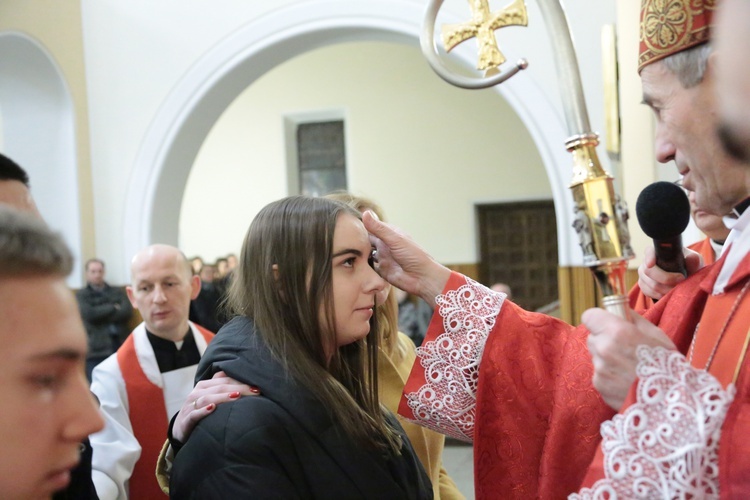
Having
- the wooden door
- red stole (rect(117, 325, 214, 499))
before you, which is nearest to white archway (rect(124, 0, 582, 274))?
red stole (rect(117, 325, 214, 499))

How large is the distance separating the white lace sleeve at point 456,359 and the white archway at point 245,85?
4570 millimetres

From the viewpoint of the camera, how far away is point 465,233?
472 inches

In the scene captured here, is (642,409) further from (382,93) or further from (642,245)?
(382,93)

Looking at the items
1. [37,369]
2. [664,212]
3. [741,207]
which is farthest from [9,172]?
[741,207]

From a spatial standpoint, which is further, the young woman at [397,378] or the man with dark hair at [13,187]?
the young woman at [397,378]

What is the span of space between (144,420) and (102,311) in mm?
4696

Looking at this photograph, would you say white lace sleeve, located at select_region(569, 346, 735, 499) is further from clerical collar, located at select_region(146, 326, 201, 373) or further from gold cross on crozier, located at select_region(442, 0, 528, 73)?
clerical collar, located at select_region(146, 326, 201, 373)

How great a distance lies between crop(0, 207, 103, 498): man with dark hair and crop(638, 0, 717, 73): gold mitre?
3.74 feet

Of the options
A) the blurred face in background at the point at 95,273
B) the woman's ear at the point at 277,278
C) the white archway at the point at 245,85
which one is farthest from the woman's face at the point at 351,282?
the blurred face in background at the point at 95,273

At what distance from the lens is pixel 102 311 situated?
7332mm

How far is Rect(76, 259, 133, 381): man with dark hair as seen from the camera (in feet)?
23.7

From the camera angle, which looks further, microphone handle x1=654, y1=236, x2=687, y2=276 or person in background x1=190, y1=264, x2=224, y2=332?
person in background x1=190, y1=264, x2=224, y2=332

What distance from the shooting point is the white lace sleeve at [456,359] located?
1789 mm

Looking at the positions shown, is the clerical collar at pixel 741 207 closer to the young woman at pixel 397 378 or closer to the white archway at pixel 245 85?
the young woman at pixel 397 378
